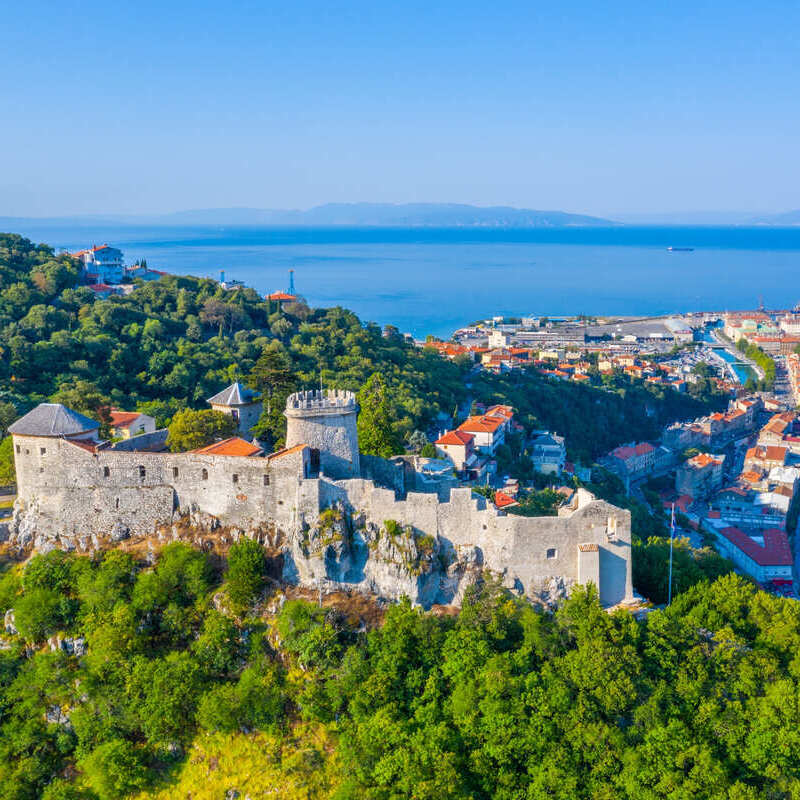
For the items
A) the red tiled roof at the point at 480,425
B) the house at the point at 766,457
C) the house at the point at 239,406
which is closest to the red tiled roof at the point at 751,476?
the house at the point at 766,457

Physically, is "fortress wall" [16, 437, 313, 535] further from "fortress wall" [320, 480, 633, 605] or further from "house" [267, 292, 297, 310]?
"house" [267, 292, 297, 310]

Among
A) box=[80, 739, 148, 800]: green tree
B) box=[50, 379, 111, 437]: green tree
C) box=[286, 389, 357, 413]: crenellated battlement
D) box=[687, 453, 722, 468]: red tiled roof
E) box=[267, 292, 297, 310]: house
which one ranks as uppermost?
box=[267, 292, 297, 310]: house

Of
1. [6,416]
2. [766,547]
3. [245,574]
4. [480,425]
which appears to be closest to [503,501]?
[245,574]

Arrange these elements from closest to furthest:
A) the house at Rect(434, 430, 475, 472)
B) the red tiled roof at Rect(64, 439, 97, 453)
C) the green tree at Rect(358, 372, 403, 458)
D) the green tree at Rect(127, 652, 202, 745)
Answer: the green tree at Rect(127, 652, 202, 745), the red tiled roof at Rect(64, 439, 97, 453), the green tree at Rect(358, 372, 403, 458), the house at Rect(434, 430, 475, 472)

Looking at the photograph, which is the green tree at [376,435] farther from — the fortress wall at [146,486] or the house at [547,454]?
the house at [547,454]

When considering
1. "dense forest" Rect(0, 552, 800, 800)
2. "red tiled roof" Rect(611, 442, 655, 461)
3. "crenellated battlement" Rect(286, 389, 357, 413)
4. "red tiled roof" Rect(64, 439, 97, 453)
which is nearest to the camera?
"dense forest" Rect(0, 552, 800, 800)

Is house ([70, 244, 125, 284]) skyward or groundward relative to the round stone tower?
skyward

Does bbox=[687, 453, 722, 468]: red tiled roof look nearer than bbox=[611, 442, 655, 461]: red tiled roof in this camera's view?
Yes

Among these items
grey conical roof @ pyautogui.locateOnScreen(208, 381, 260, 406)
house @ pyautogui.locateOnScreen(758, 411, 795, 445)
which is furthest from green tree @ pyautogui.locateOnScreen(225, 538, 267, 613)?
house @ pyautogui.locateOnScreen(758, 411, 795, 445)
